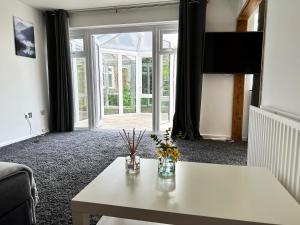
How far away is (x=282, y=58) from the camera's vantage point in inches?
68.5

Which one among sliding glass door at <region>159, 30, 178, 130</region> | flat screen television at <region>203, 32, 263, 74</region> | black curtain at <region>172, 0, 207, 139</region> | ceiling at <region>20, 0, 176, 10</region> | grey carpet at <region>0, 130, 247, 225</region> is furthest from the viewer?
sliding glass door at <region>159, 30, 178, 130</region>

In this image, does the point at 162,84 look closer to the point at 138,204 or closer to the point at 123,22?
the point at 123,22

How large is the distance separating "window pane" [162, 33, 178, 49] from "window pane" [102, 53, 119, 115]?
2.28 meters

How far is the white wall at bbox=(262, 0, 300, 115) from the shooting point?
4.93ft

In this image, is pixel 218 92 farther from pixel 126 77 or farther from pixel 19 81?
pixel 19 81

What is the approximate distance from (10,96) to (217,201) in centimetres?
393

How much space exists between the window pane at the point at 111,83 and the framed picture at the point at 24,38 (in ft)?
6.96

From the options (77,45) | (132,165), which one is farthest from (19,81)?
(132,165)

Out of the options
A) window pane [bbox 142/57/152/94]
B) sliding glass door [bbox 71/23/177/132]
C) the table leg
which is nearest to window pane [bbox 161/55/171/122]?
sliding glass door [bbox 71/23/177/132]

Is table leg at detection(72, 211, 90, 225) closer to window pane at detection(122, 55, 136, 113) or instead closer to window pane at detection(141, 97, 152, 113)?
window pane at detection(141, 97, 152, 113)

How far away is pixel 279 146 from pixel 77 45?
4.47 m

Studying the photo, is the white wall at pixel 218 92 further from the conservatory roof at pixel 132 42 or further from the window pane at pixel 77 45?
the window pane at pixel 77 45

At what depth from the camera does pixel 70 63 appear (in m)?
4.58

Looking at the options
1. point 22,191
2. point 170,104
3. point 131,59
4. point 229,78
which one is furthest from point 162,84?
point 22,191
